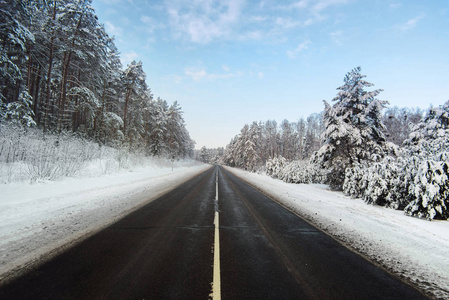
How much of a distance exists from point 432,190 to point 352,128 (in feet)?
25.8

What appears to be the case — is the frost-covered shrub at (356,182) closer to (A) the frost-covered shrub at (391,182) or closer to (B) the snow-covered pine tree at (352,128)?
(A) the frost-covered shrub at (391,182)

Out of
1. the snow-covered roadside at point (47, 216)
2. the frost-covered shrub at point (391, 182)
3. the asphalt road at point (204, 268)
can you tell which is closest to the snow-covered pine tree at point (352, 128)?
the frost-covered shrub at point (391, 182)

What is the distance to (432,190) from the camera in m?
7.07

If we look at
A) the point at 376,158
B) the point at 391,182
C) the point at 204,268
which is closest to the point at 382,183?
the point at 391,182

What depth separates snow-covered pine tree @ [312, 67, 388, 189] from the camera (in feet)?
46.1

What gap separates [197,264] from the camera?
374 cm

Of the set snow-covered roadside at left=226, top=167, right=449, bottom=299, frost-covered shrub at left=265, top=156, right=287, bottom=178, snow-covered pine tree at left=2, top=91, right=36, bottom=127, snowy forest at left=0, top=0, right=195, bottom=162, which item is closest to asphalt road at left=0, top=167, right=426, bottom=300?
snow-covered roadside at left=226, top=167, right=449, bottom=299

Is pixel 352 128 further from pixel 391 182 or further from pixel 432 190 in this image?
pixel 432 190

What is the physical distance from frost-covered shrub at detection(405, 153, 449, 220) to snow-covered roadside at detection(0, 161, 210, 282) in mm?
10533

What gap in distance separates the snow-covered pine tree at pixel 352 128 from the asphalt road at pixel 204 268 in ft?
34.1

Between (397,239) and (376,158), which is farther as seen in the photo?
(376,158)

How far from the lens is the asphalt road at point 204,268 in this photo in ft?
9.56

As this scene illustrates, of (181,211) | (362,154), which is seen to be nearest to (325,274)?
(181,211)

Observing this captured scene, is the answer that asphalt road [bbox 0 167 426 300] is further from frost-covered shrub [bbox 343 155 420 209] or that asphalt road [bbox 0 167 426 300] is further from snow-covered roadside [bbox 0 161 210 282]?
frost-covered shrub [bbox 343 155 420 209]
